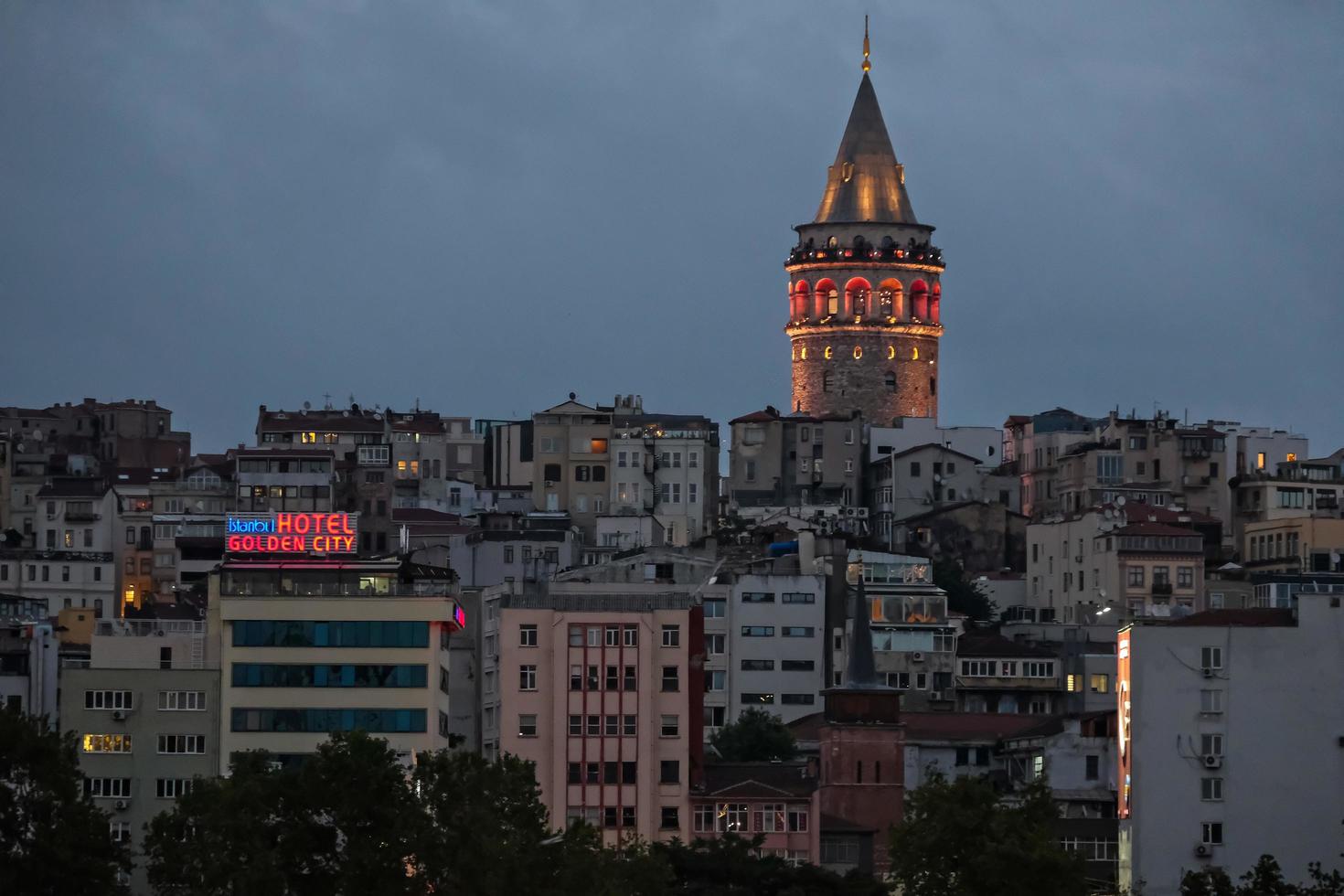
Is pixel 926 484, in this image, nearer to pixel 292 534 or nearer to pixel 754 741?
pixel 754 741

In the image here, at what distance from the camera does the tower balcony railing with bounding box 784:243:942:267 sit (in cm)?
19500

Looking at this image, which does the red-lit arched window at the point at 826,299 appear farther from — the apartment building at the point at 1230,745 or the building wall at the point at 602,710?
the building wall at the point at 602,710

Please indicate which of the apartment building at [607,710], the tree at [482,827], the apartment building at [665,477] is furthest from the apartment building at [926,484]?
the tree at [482,827]

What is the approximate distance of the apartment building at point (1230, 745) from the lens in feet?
366

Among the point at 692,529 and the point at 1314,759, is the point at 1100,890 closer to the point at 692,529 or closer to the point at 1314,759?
the point at 1314,759

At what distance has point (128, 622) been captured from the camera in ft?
419

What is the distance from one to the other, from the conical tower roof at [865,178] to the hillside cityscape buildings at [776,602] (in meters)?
0.16

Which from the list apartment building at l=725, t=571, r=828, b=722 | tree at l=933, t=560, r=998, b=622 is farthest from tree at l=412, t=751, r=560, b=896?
tree at l=933, t=560, r=998, b=622

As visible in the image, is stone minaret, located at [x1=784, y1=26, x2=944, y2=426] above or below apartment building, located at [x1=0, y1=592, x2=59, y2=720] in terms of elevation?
above

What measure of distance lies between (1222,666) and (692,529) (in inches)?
2457

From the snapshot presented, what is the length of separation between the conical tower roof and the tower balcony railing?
1359 millimetres

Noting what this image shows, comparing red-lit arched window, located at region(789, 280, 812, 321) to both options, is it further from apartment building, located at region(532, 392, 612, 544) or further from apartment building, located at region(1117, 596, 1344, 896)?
apartment building, located at region(1117, 596, 1344, 896)

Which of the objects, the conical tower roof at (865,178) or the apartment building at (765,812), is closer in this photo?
the apartment building at (765,812)

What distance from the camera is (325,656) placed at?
357ft
